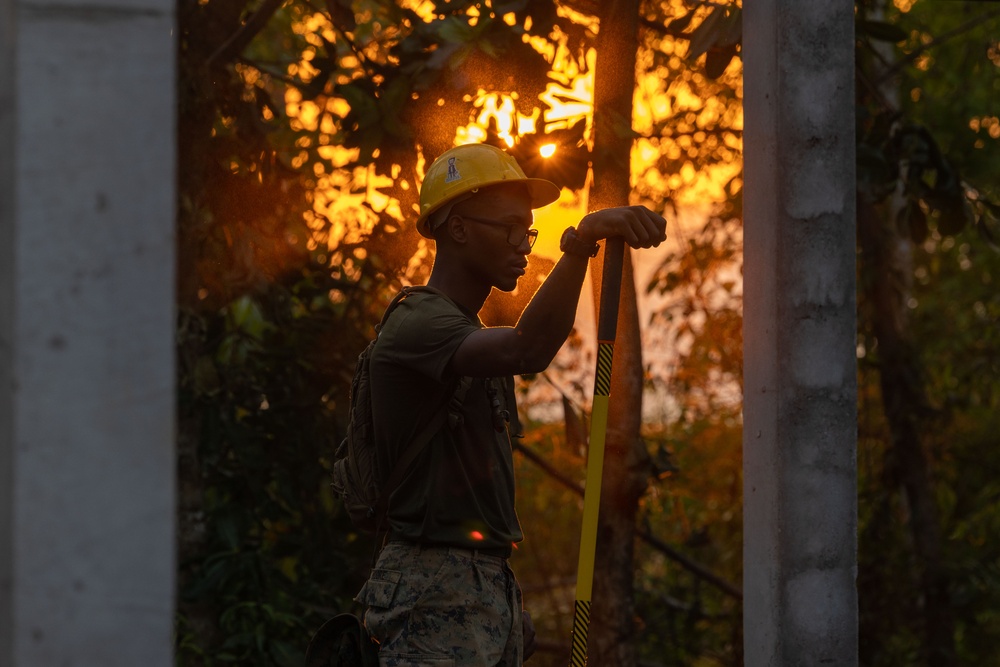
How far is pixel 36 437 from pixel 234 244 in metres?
3.77

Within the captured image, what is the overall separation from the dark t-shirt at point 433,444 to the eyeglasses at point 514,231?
10.7 inches

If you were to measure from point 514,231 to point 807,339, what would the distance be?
0.96 metres

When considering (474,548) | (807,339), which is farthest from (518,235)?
(807,339)

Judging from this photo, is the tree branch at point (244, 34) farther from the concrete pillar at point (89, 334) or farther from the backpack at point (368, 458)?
the concrete pillar at point (89, 334)

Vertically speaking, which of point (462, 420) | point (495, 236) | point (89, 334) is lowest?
point (462, 420)

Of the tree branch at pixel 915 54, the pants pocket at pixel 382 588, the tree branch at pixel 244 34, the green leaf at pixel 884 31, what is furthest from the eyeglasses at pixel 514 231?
the tree branch at pixel 915 54

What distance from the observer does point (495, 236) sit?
334cm

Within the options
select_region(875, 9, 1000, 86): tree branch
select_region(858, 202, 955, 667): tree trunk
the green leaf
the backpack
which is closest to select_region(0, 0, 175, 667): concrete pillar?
the backpack

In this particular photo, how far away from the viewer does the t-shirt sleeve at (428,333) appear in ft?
9.86

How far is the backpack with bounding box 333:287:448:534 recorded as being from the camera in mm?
3145

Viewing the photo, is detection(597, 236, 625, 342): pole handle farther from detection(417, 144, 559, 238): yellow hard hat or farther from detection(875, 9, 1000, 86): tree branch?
detection(875, 9, 1000, 86): tree branch

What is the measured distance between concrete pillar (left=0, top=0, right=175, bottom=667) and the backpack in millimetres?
1060

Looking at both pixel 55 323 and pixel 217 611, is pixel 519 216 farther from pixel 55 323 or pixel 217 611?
pixel 217 611

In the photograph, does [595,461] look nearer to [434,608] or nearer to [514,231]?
[434,608]
